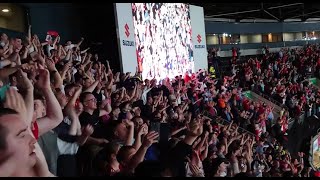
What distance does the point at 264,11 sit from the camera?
96.0ft

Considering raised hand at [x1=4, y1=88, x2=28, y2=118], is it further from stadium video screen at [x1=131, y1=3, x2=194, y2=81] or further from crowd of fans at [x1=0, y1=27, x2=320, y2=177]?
stadium video screen at [x1=131, y1=3, x2=194, y2=81]

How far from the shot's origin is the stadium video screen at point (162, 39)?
12.7 meters

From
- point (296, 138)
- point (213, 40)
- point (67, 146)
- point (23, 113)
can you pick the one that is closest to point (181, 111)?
point (67, 146)

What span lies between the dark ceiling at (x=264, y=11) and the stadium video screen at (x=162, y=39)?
8739 millimetres

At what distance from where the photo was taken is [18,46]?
245 inches

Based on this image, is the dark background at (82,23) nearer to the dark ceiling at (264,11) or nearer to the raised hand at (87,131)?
the raised hand at (87,131)

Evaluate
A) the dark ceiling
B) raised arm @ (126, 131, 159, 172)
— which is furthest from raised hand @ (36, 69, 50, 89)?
the dark ceiling

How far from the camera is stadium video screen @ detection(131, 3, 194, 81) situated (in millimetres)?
12695

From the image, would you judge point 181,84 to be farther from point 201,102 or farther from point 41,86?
point 41,86

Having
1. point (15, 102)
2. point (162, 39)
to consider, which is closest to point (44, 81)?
point (15, 102)

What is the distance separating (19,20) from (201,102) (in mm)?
5666

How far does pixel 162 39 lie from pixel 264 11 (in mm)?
16726

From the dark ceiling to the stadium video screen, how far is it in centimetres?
874

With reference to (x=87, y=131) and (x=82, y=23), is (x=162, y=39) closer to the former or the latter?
(x=82, y=23)
